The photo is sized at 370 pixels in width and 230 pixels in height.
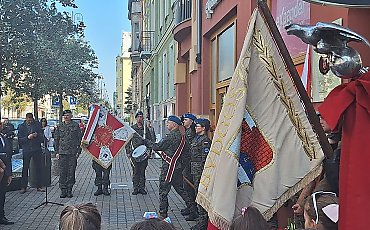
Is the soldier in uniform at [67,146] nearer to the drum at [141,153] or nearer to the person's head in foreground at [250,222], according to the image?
the drum at [141,153]

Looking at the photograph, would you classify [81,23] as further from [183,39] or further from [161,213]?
[161,213]

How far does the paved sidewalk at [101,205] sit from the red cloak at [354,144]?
5416 mm

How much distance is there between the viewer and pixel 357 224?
2.84 m

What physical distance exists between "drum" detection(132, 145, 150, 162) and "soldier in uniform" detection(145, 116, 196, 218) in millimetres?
1996

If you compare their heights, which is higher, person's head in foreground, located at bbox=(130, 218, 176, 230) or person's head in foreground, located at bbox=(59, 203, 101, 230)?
person's head in foreground, located at bbox=(130, 218, 176, 230)

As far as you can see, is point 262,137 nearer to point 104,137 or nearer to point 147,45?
point 104,137

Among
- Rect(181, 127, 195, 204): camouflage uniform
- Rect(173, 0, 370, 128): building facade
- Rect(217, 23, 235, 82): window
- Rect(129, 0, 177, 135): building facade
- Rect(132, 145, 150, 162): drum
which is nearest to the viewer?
Rect(173, 0, 370, 128): building facade

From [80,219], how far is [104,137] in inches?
365

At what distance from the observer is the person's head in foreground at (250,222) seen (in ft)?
10.8

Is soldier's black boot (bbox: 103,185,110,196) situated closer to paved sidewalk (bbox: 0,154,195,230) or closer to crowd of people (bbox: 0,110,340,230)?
crowd of people (bbox: 0,110,340,230)

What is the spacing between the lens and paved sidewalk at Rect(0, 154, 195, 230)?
9633 mm

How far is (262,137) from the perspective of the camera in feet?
12.6

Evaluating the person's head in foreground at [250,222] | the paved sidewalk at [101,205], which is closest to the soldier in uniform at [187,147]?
the paved sidewalk at [101,205]

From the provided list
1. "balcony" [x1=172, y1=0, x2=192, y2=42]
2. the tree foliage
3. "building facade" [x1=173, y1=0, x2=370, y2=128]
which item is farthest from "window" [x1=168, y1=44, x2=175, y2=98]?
"balcony" [x1=172, y1=0, x2=192, y2=42]
